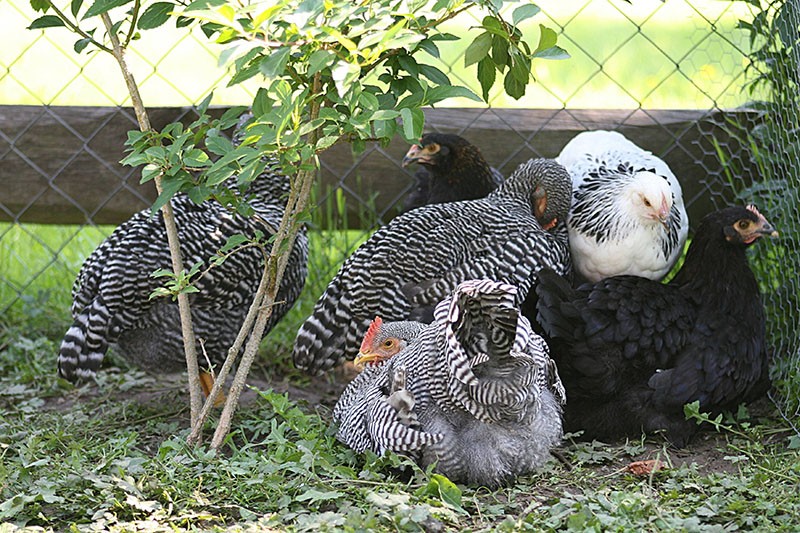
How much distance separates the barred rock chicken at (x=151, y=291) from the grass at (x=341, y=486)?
0.37 metres

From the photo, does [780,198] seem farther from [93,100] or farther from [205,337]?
[93,100]

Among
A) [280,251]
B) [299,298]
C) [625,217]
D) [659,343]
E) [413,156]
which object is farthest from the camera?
[299,298]

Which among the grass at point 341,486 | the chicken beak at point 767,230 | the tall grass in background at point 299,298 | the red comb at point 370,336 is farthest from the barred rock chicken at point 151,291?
the chicken beak at point 767,230

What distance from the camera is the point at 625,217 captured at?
147 inches

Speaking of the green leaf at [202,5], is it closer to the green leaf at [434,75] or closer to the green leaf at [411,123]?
the green leaf at [411,123]

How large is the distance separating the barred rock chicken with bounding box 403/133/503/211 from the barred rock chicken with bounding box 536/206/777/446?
88 cm

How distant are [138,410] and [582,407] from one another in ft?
5.59

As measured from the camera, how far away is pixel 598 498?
2654 mm

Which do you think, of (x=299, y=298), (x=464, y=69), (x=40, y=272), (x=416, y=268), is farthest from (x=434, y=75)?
(x=464, y=69)

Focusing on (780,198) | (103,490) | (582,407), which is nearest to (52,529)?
(103,490)

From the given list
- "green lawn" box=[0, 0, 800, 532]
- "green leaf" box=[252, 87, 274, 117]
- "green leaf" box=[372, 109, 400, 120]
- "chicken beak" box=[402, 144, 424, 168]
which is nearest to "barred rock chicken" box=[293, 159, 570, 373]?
"green lawn" box=[0, 0, 800, 532]

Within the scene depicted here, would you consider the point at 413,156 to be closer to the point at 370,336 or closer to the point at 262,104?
the point at 370,336

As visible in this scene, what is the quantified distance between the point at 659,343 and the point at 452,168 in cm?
128

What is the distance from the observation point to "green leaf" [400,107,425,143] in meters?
2.28
